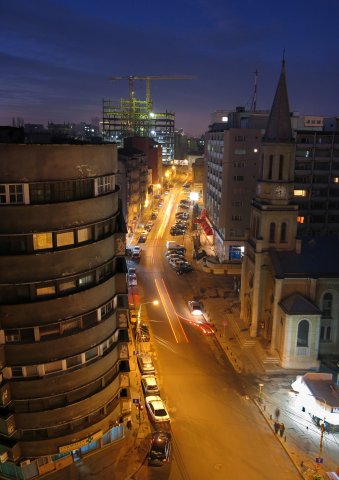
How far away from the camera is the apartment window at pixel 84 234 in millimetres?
29053

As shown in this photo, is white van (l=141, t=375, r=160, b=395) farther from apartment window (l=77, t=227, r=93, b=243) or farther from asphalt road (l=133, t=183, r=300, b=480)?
apartment window (l=77, t=227, r=93, b=243)

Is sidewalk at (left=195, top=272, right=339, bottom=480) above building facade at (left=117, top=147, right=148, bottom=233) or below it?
below

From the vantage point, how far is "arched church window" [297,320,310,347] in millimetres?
46250

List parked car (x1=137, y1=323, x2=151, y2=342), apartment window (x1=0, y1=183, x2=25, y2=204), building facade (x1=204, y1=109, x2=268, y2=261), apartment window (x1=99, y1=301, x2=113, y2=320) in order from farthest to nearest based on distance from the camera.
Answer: building facade (x1=204, y1=109, x2=268, y2=261) < parked car (x1=137, y1=323, x2=151, y2=342) < apartment window (x1=99, y1=301, x2=113, y2=320) < apartment window (x1=0, y1=183, x2=25, y2=204)

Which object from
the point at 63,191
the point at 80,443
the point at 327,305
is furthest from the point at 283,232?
the point at 80,443

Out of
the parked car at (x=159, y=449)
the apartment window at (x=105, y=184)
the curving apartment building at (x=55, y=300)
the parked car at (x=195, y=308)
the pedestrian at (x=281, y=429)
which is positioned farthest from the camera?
the parked car at (x=195, y=308)

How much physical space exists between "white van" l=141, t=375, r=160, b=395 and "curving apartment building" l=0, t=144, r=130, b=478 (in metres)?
8.28

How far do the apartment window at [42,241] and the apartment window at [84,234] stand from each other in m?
2.14

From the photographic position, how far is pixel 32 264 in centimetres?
2686

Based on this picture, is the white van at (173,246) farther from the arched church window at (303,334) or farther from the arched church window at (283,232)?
the arched church window at (303,334)

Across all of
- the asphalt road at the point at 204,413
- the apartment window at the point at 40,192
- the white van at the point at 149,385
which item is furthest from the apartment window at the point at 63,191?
the white van at the point at 149,385

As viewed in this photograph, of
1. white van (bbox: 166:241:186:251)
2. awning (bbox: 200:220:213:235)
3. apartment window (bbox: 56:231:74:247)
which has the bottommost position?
white van (bbox: 166:241:186:251)

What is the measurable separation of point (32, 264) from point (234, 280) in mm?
50630

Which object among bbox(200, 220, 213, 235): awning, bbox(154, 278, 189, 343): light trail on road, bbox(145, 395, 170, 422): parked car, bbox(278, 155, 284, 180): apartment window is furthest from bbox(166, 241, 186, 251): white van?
bbox(145, 395, 170, 422): parked car
